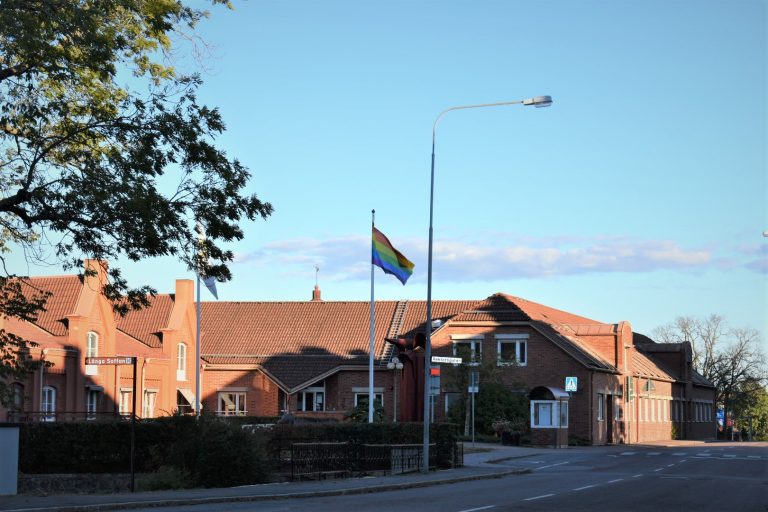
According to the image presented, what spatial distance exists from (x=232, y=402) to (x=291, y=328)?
6853 mm

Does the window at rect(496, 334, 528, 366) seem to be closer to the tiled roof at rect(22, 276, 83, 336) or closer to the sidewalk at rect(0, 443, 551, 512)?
the tiled roof at rect(22, 276, 83, 336)

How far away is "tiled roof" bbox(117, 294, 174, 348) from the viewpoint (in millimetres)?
57312

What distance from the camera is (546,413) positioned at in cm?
5131

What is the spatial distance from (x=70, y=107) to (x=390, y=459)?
43.9ft

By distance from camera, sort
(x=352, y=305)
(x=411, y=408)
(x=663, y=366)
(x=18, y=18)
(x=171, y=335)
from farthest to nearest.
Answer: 1. (x=663, y=366)
2. (x=352, y=305)
3. (x=171, y=335)
4. (x=411, y=408)
5. (x=18, y=18)

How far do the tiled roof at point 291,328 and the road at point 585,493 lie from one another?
93.0ft

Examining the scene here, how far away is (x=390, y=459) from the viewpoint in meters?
29.5

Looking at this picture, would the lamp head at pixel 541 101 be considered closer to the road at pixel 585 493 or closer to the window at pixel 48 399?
the road at pixel 585 493

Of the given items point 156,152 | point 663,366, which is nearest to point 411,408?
point 156,152

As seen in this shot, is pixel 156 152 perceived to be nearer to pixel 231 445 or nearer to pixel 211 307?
pixel 231 445

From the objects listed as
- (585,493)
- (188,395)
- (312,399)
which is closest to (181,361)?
(188,395)

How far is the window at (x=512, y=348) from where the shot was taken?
5722cm

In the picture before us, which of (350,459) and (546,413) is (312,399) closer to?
(546,413)

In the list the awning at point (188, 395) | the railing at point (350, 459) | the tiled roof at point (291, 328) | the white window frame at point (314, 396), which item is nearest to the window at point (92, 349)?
the awning at point (188, 395)
